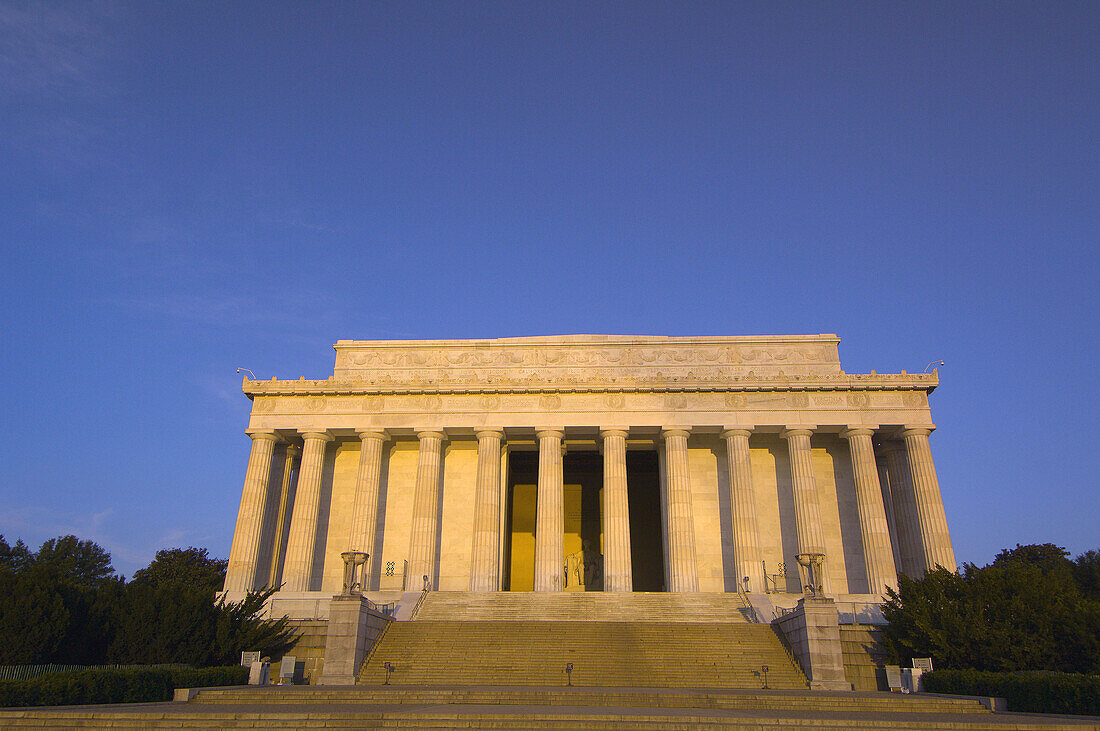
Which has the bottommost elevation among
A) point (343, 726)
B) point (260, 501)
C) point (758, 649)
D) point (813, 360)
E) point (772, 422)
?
point (343, 726)

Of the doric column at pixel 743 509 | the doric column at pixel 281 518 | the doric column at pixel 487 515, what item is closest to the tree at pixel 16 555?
the doric column at pixel 281 518

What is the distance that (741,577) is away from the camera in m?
37.7

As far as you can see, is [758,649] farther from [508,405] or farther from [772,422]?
[508,405]

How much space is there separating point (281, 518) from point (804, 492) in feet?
96.3

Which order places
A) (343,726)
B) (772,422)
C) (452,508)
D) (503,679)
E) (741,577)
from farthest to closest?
1. (452,508)
2. (772,422)
3. (741,577)
4. (503,679)
5. (343,726)

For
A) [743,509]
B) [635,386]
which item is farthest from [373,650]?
[743,509]

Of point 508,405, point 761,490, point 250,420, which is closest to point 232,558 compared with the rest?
point 250,420

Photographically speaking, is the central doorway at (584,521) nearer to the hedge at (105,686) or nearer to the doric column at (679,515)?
the doric column at (679,515)

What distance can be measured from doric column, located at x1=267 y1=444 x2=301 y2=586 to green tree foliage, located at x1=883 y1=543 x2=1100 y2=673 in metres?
32.2

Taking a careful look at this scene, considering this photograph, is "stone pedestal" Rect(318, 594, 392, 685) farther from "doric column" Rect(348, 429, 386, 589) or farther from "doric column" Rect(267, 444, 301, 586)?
"doric column" Rect(267, 444, 301, 586)

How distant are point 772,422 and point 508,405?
568 inches

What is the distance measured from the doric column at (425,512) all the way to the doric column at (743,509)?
1585cm

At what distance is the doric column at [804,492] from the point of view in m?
38.8

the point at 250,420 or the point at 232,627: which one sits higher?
the point at 250,420
